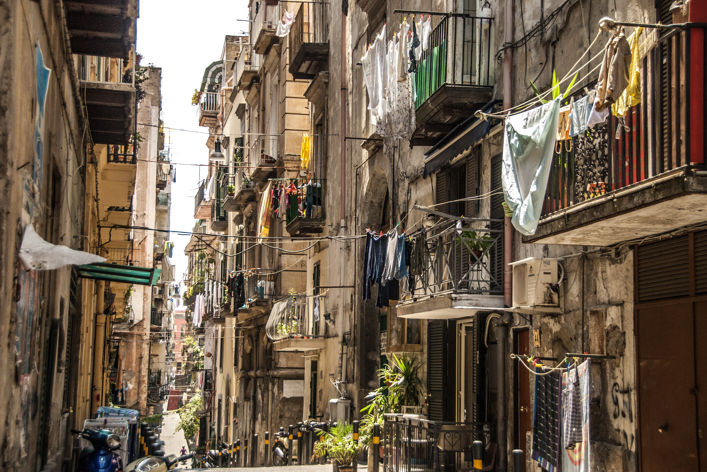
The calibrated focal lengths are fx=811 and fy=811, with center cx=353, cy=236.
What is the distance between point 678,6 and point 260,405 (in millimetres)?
25204

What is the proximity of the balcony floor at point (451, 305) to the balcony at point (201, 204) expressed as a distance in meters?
35.3

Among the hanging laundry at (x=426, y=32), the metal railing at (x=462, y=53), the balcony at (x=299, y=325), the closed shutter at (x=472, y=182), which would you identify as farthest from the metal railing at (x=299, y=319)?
the metal railing at (x=462, y=53)

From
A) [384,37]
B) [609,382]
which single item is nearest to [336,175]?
[384,37]

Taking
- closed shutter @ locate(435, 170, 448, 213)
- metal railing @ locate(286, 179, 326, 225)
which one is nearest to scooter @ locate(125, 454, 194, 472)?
closed shutter @ locate(435, 170, 448, 213)

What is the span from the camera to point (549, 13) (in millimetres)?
10781

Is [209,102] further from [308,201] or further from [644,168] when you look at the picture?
[644,168]

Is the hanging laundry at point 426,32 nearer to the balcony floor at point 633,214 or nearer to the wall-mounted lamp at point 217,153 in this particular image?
the balcony floor at point 633,214

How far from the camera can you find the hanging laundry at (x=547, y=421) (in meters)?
9.37

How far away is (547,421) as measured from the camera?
9.63 m

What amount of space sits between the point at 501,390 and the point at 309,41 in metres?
16.8

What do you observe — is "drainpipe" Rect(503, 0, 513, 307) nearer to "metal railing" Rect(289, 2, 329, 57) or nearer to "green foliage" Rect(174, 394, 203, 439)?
"metal railing" Rect(289, 2, 329, 57)

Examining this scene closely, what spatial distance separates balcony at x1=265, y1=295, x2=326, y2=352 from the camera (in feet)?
74.1

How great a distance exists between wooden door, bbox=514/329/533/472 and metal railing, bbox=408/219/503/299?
846 mm

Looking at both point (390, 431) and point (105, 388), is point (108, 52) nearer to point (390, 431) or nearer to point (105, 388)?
point (390, 431)
